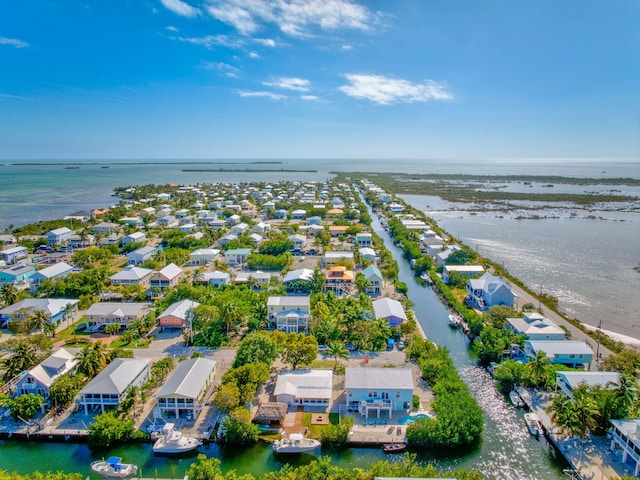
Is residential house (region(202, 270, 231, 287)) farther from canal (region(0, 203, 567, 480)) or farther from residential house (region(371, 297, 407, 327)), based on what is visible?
canal (region(0, 203, 567, 480))

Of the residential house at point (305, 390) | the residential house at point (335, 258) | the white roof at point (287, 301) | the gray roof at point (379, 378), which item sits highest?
the residential house at point (335, 258)

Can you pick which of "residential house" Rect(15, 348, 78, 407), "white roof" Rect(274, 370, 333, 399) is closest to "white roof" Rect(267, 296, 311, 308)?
"white roof" Rect(274, 370, 333, 399)

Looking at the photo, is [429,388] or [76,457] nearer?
[76,457]

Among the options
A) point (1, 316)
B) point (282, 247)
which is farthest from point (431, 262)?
point (1, 316)

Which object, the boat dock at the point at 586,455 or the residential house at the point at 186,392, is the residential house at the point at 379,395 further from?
the residential house at the point at 186,392

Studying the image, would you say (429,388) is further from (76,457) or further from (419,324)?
(76,457)

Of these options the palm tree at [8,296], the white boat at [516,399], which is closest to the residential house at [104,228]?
the palm tree at [8,296]

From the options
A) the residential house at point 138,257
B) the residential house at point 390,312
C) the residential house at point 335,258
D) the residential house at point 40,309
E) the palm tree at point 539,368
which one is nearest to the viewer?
the palm tree at point 539,368
